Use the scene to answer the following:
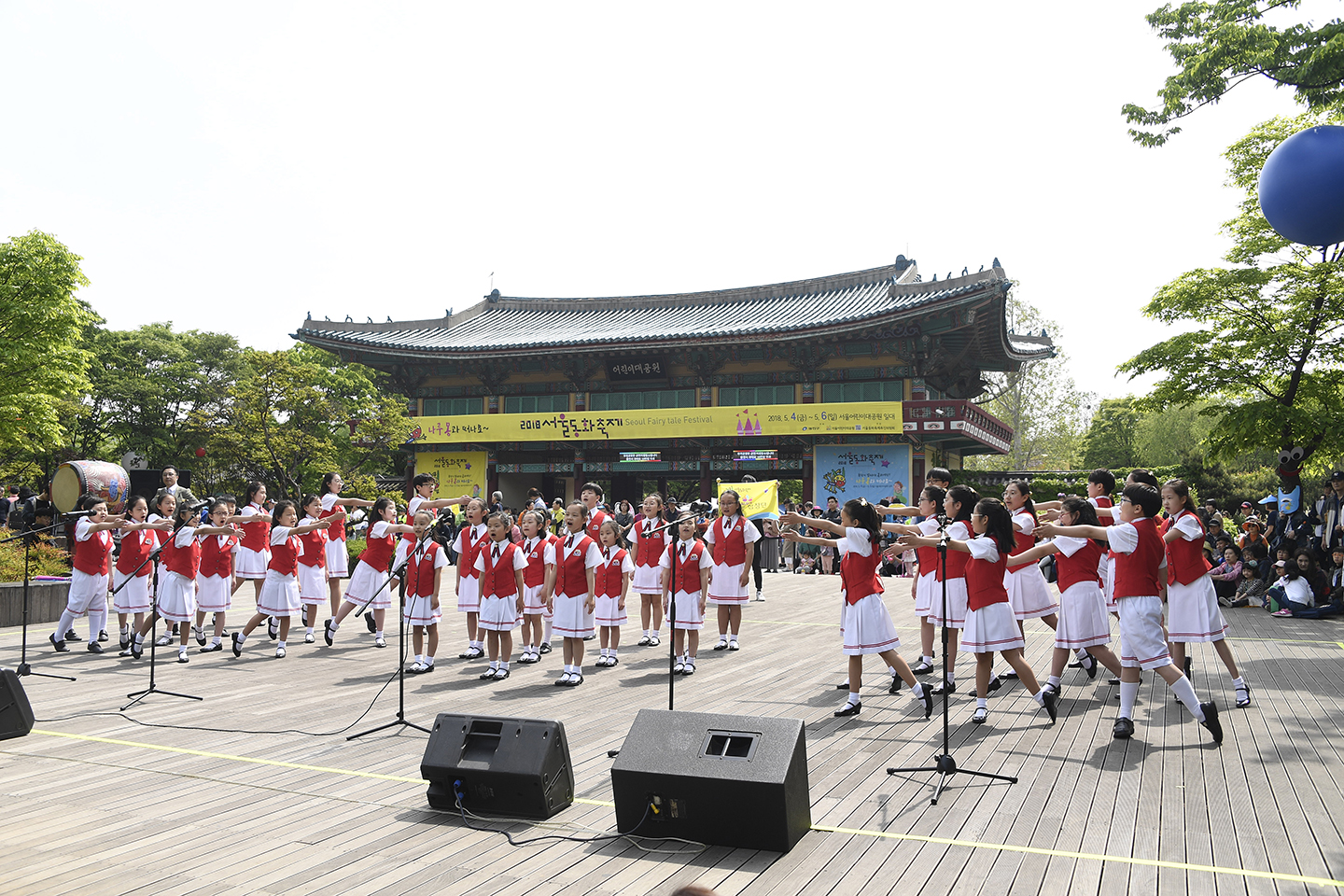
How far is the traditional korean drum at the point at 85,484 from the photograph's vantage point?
18984 mm

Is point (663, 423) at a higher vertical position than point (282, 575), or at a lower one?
higher

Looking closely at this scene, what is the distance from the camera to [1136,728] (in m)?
6.40

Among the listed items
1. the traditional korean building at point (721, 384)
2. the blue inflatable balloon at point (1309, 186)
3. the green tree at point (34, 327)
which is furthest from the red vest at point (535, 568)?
the green tree at point (34, 327)

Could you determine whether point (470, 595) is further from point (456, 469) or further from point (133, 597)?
point (456, 469)

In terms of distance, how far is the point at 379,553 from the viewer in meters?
10.4

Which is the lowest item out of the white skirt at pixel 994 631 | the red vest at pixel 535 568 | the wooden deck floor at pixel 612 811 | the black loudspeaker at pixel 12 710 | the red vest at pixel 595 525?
the wooden deck floor at pixel 612 811

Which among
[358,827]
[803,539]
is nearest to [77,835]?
[358,827]

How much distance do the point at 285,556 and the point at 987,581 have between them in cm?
787

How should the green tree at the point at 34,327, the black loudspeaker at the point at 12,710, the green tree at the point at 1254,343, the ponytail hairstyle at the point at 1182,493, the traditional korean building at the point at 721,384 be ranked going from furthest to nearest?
the traditional korean building at the point at 721,384 < the green tree at the point at 34,327 < the green tree at the point at 1254,343 < the ponytail hairstyle at the point at 1182,493 < the black loudspeaker at the point at 12,710

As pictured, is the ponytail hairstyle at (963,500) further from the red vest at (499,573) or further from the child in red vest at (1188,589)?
the red vest at (499,573)

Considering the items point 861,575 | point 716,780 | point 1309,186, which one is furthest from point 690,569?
point 1309,186

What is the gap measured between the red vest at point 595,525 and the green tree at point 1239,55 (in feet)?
28.6

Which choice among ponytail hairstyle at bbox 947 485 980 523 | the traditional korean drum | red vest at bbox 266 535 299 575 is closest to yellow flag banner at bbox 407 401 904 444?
the traditional korean drum

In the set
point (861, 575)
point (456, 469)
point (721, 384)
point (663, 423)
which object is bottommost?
point (861, 575)
